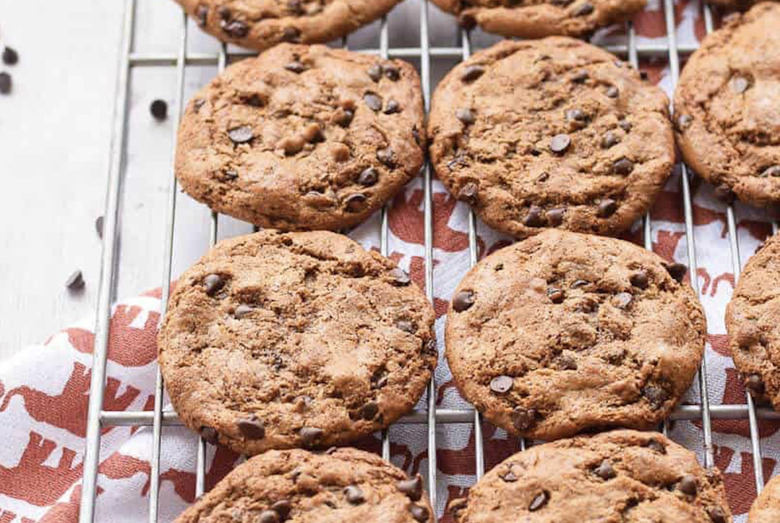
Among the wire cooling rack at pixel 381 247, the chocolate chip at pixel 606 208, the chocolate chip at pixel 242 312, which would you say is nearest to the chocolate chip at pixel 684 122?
the wire cooling rack at pixel 381 247

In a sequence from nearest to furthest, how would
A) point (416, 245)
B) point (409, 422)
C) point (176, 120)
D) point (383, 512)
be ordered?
point (383, 512) → point (409, 422) → point (416, 245) → point (176, 120)

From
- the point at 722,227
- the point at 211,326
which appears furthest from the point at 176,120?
the point at 722,227

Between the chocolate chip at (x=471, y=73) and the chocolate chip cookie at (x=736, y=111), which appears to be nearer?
the chocolate chip cookie at (x=736, y=111)

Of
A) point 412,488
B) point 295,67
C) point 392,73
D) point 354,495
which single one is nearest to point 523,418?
point 412,488

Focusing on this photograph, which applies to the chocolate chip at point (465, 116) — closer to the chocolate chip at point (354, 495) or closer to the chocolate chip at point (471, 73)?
the chocolate chip at point (471, 73)

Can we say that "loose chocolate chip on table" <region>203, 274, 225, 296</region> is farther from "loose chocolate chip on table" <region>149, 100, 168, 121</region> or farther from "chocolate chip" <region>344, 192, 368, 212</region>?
"loose chocolate chip on table" <region>149, 100, 168, 121</region>

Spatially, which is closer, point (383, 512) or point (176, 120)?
point (383, 512)

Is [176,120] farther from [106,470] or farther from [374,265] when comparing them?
[106,470]
